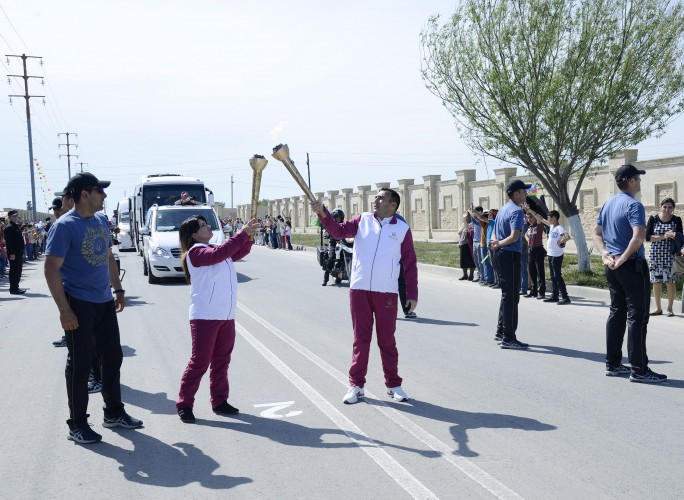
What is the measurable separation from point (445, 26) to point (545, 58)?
8.56ft

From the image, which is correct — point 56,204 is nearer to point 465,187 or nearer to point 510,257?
point 510,257

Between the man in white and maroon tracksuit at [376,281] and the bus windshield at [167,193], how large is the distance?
19.8 meters

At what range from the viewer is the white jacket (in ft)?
18.6

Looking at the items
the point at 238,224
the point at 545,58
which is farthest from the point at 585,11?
the point at 238,224

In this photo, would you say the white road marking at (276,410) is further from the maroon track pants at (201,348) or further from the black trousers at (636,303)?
the black trousers at (636,303)

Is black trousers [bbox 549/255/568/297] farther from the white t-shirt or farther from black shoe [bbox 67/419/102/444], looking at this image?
black shoe [bbox 67/419/102/444]

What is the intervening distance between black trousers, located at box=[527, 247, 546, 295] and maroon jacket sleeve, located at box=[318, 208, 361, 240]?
792cm

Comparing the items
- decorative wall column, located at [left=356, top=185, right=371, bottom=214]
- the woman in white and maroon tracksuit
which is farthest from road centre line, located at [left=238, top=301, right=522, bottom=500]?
decorative wall column, located at [left=356, top=185, right=371, bottom=214]

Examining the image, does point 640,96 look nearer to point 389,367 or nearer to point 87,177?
point 389,367

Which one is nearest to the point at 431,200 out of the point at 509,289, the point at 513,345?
the point at 509,289

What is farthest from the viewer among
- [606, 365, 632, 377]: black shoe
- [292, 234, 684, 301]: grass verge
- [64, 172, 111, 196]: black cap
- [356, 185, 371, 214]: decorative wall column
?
[356, 185, 371, 214]: decorative wall column

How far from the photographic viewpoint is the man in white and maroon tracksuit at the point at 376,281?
6125 mm

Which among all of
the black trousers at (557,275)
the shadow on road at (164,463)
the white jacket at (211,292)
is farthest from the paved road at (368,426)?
the black trousers at (557,275)

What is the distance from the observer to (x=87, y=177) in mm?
5398
